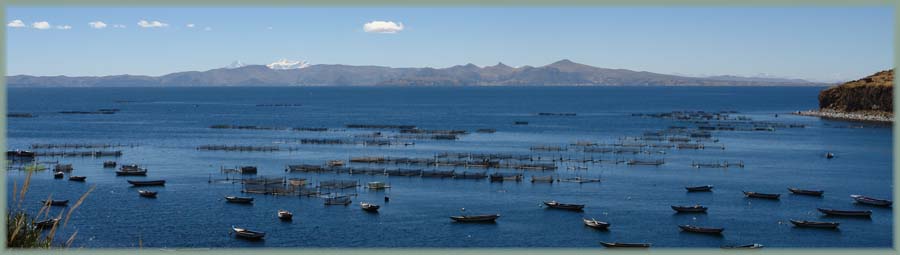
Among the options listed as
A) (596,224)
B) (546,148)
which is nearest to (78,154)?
(546,148)

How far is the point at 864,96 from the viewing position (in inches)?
6363

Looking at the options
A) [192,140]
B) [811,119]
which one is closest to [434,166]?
[192,140]

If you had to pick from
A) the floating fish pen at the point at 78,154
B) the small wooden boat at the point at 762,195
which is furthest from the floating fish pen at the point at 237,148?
the small wooden boat at the point at 762,195

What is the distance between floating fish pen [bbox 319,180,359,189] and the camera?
71.4m

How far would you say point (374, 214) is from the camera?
5988 centimetres

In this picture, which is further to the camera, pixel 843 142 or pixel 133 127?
pixel 133 127

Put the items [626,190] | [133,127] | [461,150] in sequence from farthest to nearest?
[133,127], [461,150], [626,190]

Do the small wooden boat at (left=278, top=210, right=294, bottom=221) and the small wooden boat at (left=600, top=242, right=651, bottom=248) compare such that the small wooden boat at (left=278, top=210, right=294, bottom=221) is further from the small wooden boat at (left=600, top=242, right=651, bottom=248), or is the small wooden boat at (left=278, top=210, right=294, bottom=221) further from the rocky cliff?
the rocky cliff

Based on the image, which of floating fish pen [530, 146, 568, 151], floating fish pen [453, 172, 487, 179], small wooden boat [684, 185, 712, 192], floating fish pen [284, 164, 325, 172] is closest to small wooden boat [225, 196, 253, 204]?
floating fish pen [284, 164, 325, 172]

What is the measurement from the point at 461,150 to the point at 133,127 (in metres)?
72.1

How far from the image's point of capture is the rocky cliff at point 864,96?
15575 centimetres

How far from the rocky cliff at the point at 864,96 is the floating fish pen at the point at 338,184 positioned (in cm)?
11641

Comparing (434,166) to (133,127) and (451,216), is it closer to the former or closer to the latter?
(451,216)

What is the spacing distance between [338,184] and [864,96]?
126m
